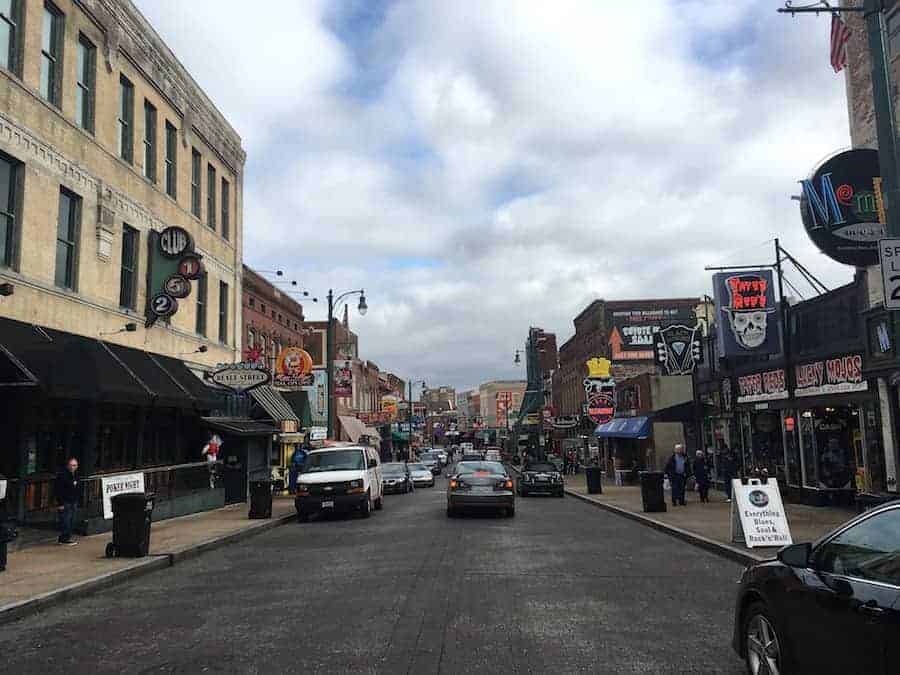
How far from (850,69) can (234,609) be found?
59.5 ft

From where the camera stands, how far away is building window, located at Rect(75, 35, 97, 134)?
719 inches

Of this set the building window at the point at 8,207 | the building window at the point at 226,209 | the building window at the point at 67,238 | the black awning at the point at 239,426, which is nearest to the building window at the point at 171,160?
the building window at the point at 226,209

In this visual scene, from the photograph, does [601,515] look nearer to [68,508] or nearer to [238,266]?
[68,508]

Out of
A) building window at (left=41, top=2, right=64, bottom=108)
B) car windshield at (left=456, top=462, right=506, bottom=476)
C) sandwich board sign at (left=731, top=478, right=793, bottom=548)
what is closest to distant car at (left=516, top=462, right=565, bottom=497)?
car windshield at (left=456, top=462, right=506, bottom=476)

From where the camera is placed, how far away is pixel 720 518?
1736 cm

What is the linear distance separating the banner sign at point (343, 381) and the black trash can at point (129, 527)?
25148 millimetres

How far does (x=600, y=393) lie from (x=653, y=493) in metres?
21.0

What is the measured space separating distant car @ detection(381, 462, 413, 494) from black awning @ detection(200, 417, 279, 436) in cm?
545

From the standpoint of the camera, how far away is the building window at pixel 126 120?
20516 millimetres

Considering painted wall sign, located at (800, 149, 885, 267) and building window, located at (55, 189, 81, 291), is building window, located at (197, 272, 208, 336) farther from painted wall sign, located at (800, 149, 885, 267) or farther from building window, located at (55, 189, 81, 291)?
painted wall sign, located at (800, 149, 885, 267)

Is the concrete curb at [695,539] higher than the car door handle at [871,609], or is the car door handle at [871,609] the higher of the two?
the car door handle at [871,609]

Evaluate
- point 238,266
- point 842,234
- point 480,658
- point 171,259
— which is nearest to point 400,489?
point 238,266

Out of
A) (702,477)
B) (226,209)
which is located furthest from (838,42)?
(226,209)

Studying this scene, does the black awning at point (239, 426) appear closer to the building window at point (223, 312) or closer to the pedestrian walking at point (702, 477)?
the building window at point (223, 312)
